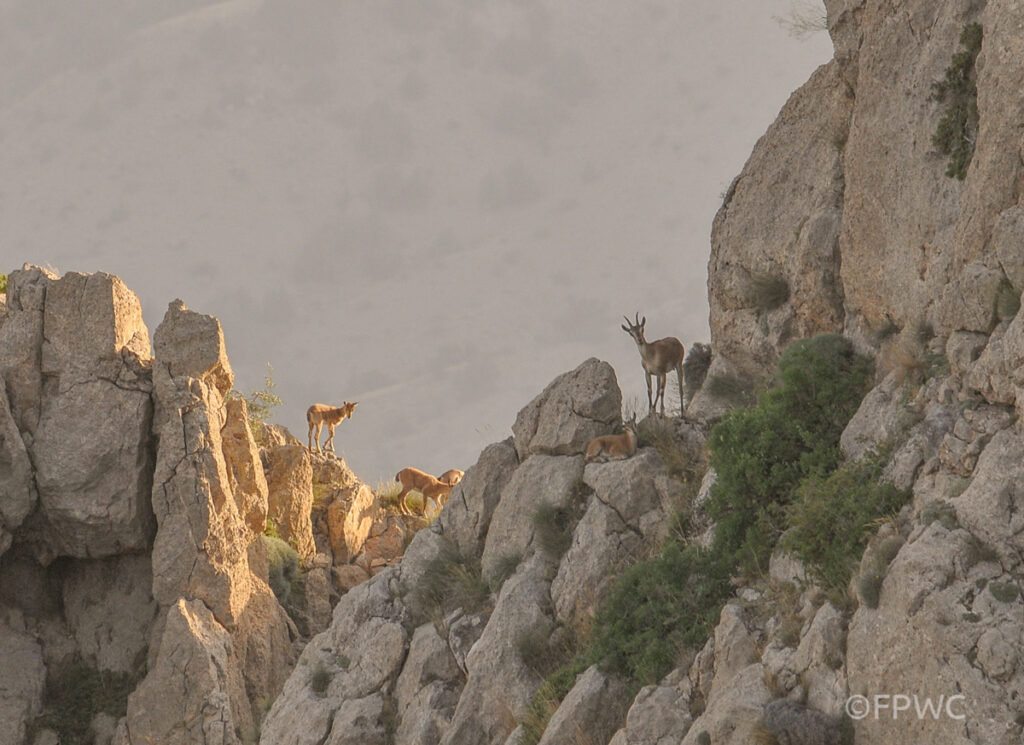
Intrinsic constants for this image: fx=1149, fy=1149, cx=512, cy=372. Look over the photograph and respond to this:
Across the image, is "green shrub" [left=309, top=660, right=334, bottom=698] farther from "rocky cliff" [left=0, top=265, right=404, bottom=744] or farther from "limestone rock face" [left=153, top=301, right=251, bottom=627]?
"limestone rock face" [left=153, top=301, right=251, bottom=627]

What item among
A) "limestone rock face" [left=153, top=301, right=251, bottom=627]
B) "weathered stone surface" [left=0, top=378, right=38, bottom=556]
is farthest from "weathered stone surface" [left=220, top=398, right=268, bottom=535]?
"weathered stone surface" [left=0, top=378, right=38, bottom=556]

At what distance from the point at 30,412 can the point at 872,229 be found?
23643mm

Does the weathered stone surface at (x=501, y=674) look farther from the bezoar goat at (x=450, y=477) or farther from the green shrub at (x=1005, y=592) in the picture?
the bezoar goat at (x=450, y=477)

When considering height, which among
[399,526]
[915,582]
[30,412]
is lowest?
[915,582]

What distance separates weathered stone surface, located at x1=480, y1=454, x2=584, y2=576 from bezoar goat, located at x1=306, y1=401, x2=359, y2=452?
64.6 ft

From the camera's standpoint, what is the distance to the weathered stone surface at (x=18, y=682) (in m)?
30.0

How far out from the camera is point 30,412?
32156mm

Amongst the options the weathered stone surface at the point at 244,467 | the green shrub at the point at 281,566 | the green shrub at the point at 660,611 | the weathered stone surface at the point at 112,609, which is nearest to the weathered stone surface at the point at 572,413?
the green shrub at the point at 660,611

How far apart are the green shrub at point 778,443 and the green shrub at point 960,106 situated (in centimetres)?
351

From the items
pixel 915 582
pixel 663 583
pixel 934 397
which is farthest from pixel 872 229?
pixel 915 582

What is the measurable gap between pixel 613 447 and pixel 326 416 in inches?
871

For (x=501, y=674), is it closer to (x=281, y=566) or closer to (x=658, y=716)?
(x=658, y=716)

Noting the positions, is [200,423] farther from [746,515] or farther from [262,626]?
[746,515]

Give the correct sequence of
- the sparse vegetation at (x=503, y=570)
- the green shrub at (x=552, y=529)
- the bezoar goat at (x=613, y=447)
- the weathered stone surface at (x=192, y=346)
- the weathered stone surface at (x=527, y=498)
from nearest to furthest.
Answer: the green shrub at (x=552, y=529), the bezoar goat at (x=613, y=447), the sparse vegetation at (x=503, y=570), the weathered stone surface at (x=527, y=498), the weathered stone surface at (x=192, y=346)
